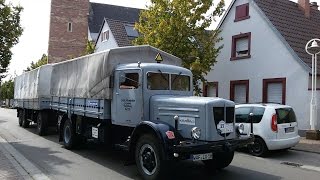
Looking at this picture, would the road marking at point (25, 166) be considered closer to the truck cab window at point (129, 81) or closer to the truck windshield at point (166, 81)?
the truck cab window at point (129, 81)

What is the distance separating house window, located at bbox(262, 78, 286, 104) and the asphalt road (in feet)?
22.3

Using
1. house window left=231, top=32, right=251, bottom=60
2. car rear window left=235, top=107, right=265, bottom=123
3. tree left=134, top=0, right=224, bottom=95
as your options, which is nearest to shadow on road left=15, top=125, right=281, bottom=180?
car rear window left=235, top=107, right=265, bottom=123

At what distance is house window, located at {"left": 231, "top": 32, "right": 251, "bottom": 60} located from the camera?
22.3 meters

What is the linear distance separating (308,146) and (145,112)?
7.82 m

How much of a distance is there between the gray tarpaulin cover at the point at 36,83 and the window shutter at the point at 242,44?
1081 centimetres

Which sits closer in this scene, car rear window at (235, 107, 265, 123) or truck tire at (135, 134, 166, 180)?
truck tire at (135, 134, 166, 180)

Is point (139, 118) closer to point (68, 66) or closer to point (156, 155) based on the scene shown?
point (156, 155)

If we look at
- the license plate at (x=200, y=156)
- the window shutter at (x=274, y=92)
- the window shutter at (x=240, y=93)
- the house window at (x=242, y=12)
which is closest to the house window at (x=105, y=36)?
the house window at (x=242, y=12)

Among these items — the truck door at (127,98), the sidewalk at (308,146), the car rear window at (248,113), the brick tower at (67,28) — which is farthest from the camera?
the brick tower at (67,28)

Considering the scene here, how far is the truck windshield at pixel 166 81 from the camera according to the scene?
9.86 metres

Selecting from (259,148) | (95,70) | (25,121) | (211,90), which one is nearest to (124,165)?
(95,70)

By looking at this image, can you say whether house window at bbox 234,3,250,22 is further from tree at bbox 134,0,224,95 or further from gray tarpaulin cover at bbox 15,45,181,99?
gray tarpaulin cover at bbox 15,45,181,99

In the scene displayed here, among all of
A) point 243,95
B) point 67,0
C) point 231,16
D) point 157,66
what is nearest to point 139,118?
point 157,66

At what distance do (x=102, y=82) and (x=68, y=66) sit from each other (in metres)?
3.74
